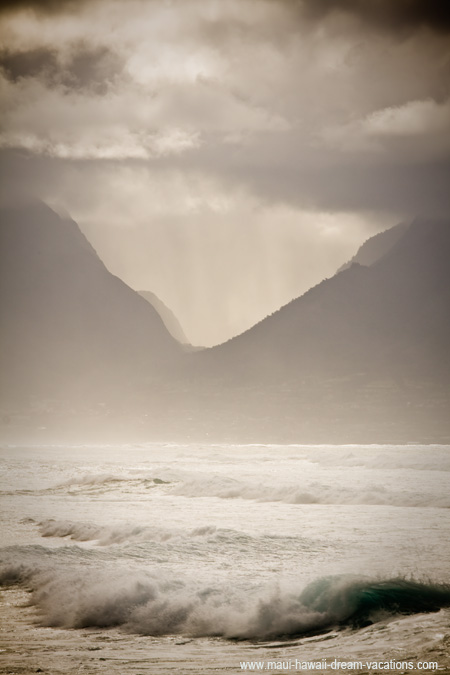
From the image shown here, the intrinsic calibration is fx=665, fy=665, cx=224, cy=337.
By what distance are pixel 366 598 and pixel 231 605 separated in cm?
172

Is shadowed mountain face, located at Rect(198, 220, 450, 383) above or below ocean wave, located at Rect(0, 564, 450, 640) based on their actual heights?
above

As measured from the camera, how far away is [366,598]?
845 cm

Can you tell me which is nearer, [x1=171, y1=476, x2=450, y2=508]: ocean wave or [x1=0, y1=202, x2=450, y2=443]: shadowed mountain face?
[x1=171, y1=476, x2=450, y2=508]: ocean wave

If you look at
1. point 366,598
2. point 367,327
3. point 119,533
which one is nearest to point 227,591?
point 366,598

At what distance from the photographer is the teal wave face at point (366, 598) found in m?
8.14

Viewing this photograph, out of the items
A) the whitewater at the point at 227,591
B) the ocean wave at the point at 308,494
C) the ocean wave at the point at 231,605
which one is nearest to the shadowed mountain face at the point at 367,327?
the ocean wave at the point at 308,494

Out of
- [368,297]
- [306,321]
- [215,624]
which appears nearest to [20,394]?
Answer: [306,321]

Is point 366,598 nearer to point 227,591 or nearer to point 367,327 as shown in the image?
point 227,591

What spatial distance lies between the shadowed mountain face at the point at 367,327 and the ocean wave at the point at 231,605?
419ft

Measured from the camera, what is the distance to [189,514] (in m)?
18.6

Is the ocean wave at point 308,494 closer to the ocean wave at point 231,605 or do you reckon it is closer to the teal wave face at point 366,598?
the teal wave face at point 366,598

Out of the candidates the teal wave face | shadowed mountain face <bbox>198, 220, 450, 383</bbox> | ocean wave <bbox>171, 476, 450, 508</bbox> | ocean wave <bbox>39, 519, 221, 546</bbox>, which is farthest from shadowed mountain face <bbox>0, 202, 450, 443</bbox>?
the teal wave face

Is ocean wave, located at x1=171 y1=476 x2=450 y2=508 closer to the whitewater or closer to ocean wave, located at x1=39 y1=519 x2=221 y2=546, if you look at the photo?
the whitewater

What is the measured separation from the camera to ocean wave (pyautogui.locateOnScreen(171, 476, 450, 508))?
20688mm
